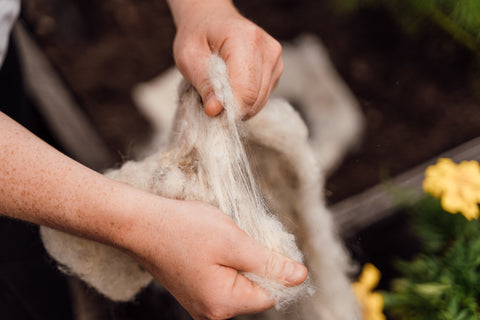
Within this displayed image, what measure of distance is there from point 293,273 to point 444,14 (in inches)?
32.7

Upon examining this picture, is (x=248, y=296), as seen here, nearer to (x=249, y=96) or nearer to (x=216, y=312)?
(x=216, y=312)

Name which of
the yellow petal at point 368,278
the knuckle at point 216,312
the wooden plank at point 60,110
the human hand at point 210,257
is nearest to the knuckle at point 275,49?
the human hand at point 210,257

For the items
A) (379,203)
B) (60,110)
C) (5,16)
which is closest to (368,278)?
(379,203)

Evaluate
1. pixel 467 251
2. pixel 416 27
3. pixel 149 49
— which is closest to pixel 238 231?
pixel 467 251

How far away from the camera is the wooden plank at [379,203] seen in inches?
32.3

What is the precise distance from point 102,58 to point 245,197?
1013 mm

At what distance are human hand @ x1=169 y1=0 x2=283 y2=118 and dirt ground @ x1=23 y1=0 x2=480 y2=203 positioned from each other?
493mm

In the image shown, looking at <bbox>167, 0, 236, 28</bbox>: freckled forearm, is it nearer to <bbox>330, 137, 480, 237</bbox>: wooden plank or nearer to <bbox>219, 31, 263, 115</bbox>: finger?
<bbox>219, 31, 263, 115</bbox>: finger

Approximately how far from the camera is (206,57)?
515 mm

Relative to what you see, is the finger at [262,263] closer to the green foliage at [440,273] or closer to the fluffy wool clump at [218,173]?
the fluffy wool clump at [218,173]

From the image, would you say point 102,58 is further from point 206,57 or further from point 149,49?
point 206,57

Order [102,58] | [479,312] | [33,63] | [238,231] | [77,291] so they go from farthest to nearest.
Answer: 1. [102,58]
2. [33,63]
3. [77,291]
4. [479,312]
5. [238,231]

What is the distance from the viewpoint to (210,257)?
0.44 m

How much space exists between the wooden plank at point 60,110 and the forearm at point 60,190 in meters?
0.63
